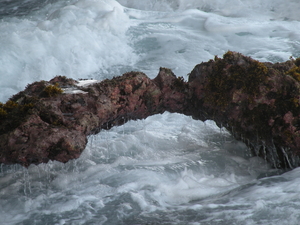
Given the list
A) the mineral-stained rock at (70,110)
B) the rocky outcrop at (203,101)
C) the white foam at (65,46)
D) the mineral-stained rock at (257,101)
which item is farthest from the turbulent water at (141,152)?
the mineral-stained rock at (70,110)

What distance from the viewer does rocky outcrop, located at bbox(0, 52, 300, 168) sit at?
18.1ft

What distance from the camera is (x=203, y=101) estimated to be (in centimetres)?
670

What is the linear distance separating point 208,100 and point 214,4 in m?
16.3

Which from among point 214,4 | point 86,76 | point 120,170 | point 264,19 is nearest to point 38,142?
point 120,170

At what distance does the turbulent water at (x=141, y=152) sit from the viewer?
4980 millimetres

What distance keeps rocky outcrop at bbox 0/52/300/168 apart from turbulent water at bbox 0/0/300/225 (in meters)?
0.74

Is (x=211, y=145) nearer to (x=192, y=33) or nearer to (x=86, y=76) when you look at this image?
(x=86, y=76)

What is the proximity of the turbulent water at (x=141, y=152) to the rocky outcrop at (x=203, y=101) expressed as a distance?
2.43 ft

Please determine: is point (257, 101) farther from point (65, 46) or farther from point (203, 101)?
point (65, 46)

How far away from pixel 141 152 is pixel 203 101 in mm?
1780

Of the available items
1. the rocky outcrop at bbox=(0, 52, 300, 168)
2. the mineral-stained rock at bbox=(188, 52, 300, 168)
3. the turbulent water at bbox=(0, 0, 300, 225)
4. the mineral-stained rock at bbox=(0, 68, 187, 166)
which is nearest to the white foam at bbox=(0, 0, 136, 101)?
the turbulent water at bbox=(0, 0, 300, 225)

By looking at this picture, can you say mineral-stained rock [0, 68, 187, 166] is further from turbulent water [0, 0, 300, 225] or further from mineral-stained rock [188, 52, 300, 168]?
turbulent water [0, 0, 300, 225]

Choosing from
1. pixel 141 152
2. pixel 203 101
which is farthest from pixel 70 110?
pixel 203 101

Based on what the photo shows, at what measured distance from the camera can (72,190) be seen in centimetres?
565
